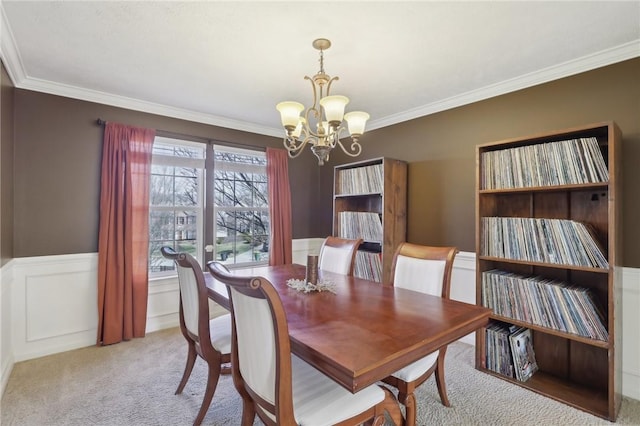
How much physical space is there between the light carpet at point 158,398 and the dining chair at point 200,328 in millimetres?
296

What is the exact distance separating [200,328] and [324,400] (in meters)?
0.85

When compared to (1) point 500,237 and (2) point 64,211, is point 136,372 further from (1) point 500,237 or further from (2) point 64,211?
(1) point 500,237

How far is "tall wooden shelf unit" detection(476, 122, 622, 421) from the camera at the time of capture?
5.89 ft

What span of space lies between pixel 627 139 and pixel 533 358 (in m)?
1.71

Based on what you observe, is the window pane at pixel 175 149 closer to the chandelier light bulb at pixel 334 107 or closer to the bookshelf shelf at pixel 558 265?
the chandelier light bulb at pixel 334 107

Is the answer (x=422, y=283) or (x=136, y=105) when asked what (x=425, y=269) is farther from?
(x=136, y=105)

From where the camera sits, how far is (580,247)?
6.34ft

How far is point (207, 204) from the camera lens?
346 centimetres

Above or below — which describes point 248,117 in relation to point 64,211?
above

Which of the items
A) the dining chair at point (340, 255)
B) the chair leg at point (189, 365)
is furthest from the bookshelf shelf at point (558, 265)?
the chair leg at point (189, 365)

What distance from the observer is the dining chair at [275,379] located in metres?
1.07

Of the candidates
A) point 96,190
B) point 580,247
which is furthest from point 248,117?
point 580,247

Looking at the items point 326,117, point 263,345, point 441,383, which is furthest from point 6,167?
point 441,383

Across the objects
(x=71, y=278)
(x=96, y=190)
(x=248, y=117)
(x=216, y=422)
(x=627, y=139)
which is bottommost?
(x=216, y=422)
